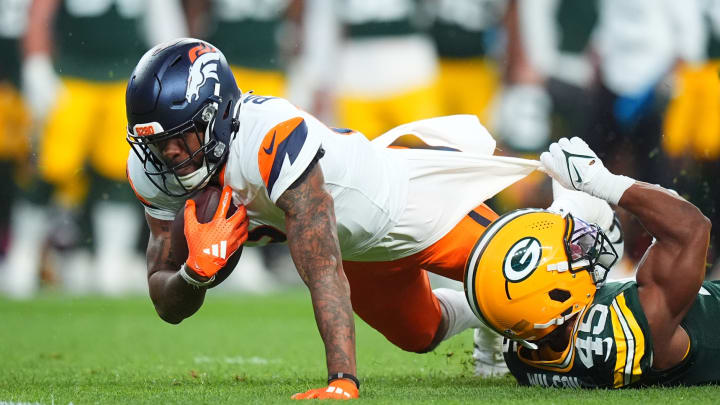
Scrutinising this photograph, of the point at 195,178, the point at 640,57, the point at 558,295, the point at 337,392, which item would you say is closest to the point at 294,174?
the point at 195,178

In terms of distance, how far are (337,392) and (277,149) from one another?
29.7 inches

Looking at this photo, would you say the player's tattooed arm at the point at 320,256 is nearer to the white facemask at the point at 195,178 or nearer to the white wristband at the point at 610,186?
the white facemask at the point at 195,178

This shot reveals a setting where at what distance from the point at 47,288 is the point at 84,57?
2.00m

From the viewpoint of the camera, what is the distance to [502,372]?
4.32 metres

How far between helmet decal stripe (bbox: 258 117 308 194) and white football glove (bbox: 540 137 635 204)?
0.92 meters

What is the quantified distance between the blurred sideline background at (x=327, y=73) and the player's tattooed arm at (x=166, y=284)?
5004 millimetres

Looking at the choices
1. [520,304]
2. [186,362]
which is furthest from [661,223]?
[186,362]

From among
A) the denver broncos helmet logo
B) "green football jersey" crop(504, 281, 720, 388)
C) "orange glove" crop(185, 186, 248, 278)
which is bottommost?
"green football jersey" crop(504, 281, 720, 388)

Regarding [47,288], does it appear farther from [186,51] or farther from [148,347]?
[186,51]

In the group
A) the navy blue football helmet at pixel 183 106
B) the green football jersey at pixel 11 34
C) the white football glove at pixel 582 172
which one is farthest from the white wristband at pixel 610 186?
the green football jersey at pixel 11 34

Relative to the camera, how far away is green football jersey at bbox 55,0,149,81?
8.91m

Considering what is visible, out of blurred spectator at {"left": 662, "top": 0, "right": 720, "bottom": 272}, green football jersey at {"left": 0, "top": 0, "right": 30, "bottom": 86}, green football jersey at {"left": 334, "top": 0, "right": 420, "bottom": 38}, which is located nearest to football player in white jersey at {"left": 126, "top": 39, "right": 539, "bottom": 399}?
blurred spectator at {"left": 662, "top": 0, "right": 720, "bottom": 272}

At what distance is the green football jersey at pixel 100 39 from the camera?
8.91 meters

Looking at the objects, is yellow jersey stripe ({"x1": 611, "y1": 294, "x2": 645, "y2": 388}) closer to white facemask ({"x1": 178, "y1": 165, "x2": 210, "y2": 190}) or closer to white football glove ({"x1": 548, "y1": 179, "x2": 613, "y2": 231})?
white football glove ({"x1": 548, "y1": 179, "x2": 613, "y2": 231})
